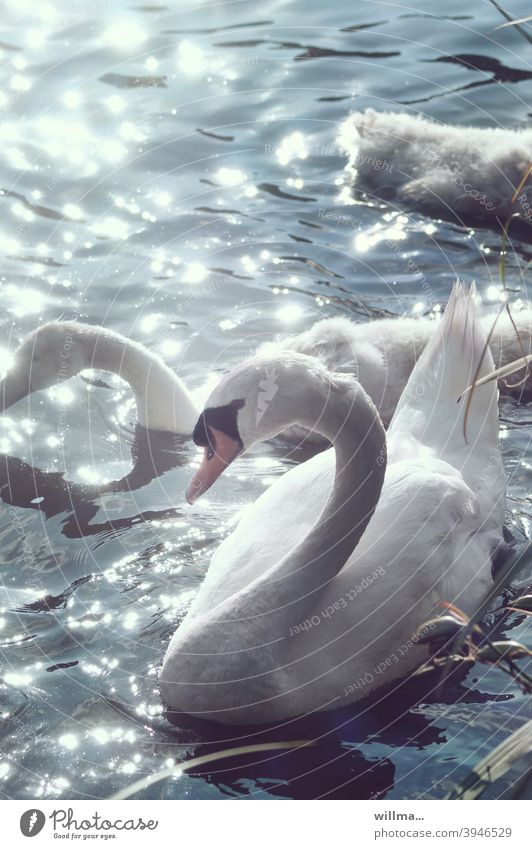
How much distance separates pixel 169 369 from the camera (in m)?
7.22

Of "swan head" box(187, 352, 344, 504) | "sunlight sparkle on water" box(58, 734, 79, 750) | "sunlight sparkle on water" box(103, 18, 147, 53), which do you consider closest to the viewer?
"swan head" box(187, 352, 344, 504)

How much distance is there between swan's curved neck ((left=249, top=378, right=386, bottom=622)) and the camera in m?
4.50

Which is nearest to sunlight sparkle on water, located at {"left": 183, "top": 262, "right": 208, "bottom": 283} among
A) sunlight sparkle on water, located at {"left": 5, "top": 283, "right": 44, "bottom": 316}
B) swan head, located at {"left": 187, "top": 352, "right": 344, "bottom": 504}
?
sunlight sparkle on water, located at {"left": 5, "top": 283, "right": 44, "bottom": 316}

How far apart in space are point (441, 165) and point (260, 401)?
5193 mm

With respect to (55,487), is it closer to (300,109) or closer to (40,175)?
(40,175)

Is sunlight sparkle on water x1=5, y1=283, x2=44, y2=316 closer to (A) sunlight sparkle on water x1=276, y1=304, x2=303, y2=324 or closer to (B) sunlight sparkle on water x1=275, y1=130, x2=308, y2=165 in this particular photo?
(A) sunlight sparkle on water x1=276, y1=304, x2=303, y2=324

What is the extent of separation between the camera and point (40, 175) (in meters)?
9.77

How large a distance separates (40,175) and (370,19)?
4002 mm

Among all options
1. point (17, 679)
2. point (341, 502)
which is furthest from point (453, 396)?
point (17, 679)

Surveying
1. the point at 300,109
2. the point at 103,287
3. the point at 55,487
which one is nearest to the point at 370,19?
the point at 300,109

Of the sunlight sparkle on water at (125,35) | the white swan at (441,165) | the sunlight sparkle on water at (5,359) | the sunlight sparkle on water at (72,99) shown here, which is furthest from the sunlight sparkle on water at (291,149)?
the sunlight sparkle on water at (5,359)

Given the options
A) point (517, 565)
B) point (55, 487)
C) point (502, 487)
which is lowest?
point (55, 487)

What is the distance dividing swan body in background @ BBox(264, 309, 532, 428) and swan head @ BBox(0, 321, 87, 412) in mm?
1401

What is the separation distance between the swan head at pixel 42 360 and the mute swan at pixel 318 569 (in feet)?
8.11
